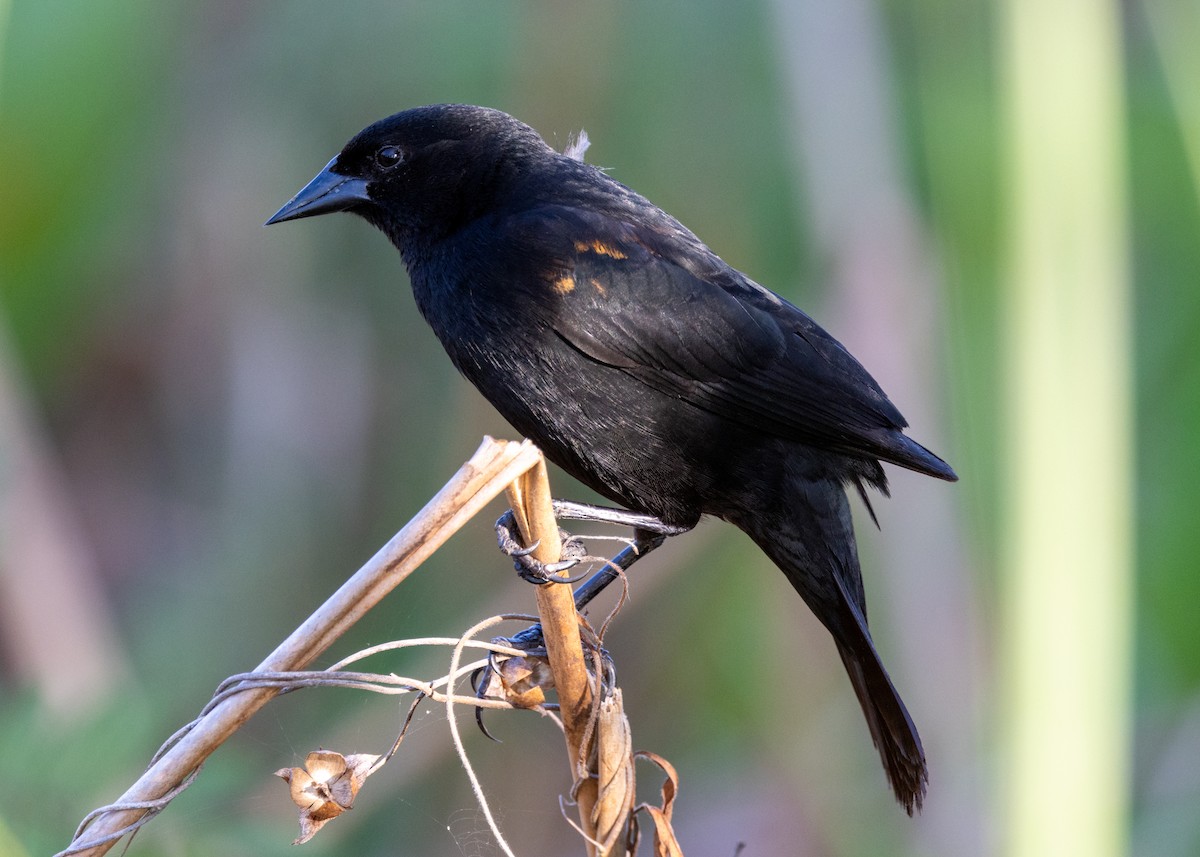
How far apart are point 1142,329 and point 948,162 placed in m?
0.82

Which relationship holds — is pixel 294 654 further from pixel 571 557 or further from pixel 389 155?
pixel 389 155

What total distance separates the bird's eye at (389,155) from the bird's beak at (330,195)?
0.06 meters

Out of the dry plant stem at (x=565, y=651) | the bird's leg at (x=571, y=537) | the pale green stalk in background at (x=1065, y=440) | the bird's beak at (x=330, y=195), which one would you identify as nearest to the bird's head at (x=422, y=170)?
the bird's beak at (x=330, y=195)

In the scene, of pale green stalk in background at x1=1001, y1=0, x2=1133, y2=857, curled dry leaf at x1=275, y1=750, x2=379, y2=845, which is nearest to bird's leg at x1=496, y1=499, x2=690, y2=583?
curled dry leaf at x1=275, y1=750, x2=379, y2=845

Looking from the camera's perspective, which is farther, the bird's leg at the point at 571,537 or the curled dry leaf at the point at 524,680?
the bird's leg at the point at 571,537

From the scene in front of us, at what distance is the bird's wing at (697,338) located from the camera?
2430 millimetres

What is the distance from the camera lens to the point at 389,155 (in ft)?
9.55

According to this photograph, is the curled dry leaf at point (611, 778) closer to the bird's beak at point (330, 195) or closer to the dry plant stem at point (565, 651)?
the dry plant stem at point (565, 651)

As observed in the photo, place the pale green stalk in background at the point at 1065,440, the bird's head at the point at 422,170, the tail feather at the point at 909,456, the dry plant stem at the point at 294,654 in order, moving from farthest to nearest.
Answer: the bird's head at the point at 422,170 → the tail feather at the point at 909,456 → the pale green stalk in background at the point at 1065,440 → the dry plant stem at the point at 294,654

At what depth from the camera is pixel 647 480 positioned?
2451 millimetres

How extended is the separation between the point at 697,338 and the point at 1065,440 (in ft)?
2.41

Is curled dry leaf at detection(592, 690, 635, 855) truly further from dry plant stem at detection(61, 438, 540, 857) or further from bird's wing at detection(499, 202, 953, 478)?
bird's wing at detection(499, 202, 953, 478)

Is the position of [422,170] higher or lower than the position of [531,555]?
higher

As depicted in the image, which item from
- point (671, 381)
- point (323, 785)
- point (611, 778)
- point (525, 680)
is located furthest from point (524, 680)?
point (671, 381)
